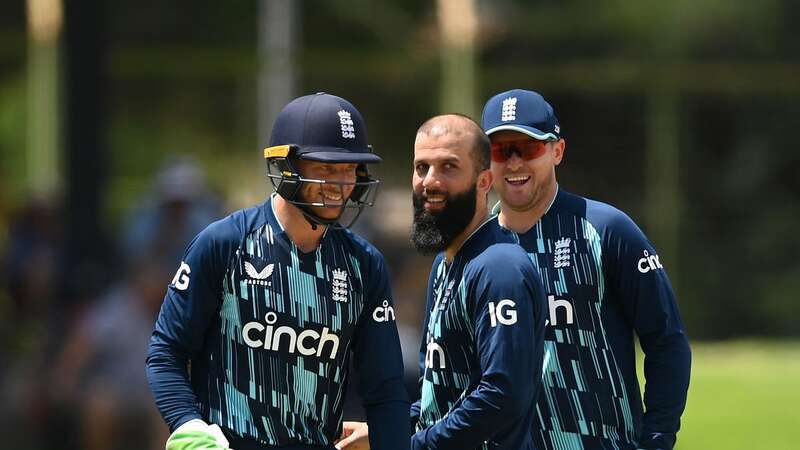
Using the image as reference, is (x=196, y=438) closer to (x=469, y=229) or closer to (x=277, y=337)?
(x=277, y=337)

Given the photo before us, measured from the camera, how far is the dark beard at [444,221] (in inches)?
176

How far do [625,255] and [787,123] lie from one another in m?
19.0

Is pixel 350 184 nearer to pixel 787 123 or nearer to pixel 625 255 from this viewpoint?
pixel 625 255

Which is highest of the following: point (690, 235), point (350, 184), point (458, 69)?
point (458, 69)

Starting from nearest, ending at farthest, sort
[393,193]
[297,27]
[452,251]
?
[452,251]
[393,193]
[297,27]

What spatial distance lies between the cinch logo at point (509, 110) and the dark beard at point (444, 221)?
469mm

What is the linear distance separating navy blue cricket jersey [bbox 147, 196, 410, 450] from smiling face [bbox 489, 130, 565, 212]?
782mm

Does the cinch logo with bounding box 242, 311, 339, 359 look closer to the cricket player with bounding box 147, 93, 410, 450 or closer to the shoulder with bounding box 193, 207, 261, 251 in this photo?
the cricket player with bounding box 147, 93, 410, 450

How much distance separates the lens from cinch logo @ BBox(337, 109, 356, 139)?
435cm

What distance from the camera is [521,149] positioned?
4.89 m

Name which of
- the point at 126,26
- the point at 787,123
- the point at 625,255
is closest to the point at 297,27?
Answer: the point at 126,26

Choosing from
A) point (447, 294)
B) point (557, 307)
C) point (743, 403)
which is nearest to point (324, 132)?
point (447, 294)

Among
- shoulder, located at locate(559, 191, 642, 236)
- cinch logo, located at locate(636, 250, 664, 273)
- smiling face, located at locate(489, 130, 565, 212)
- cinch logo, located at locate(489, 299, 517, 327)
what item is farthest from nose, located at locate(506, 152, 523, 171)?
cinch logo, located at locate(489, 299, 517, 327)

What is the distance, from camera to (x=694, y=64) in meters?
22.3
